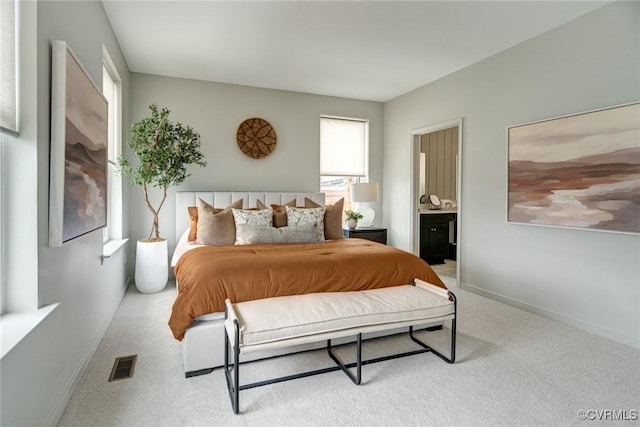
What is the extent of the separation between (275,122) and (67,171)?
3.49 m

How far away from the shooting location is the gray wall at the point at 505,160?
2842 mm

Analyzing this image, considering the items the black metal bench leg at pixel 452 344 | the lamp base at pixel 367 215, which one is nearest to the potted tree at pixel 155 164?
the lamp base at pixel 367 215

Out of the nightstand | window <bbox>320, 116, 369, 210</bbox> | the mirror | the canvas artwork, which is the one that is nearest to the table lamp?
the nightstand

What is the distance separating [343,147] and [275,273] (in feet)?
11.8

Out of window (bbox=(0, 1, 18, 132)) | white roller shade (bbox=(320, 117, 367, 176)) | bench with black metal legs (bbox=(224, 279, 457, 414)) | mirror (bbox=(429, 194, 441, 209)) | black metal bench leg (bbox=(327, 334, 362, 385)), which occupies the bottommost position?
black metal bench leg (bbox=(327, 334, 362, 385))

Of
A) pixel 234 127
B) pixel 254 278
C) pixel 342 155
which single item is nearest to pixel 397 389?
pixel 254 278

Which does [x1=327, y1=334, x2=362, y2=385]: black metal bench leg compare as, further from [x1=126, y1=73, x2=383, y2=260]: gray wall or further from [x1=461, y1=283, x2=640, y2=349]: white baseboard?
[x1=126, y1=73, x2=383, y2=260]: gray wall

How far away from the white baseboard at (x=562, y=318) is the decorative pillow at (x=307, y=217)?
2041 mm

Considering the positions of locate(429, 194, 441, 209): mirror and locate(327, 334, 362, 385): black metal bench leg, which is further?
locate(429, 194, 441, 209): mirror

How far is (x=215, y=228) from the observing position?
3.62m

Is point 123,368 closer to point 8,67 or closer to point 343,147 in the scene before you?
point 8,67

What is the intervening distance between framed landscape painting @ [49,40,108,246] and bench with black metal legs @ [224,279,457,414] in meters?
1.04

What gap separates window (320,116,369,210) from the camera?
554 centimetres

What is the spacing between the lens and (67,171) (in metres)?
1.88
